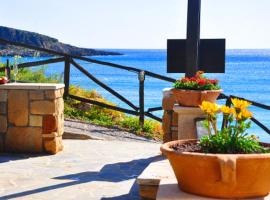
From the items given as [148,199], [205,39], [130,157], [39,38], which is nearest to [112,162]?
[130,157]

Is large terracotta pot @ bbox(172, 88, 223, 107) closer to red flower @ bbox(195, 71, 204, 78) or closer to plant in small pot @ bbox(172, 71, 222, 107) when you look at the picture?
plant in small pot @ bbox(172, 71, 222, 107)

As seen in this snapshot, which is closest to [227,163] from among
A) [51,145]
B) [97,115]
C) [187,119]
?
[187,119]

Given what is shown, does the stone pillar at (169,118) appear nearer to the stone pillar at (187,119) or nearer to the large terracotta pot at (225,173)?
the stone pillar at (187,119)

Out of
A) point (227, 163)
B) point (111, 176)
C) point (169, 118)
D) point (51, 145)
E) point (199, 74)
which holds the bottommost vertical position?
point (111, 176)

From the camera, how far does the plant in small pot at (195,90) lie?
5.48 m

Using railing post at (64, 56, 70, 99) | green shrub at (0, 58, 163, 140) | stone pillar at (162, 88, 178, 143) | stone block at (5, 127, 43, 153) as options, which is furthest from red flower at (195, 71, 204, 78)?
railing post at (64, 56, 70, 99)

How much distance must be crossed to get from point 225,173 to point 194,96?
2.47 meters

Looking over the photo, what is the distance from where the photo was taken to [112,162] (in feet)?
21.9

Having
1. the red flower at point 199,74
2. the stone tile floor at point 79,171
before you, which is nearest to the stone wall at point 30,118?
the stone tile floor at point 79,171

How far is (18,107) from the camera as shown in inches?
280

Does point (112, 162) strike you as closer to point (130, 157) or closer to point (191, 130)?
point (130, 157)

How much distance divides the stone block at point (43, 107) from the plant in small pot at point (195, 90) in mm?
1949

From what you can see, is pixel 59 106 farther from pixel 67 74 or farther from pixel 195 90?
pixel 67 74

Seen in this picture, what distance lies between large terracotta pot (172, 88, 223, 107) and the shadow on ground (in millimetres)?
814
